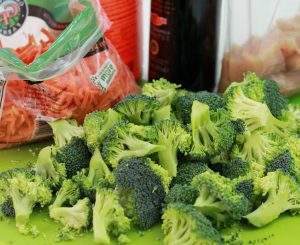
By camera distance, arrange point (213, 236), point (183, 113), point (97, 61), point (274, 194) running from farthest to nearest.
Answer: point (97, 61) < point (183, 113) < point (274, 194) < point (213, 236)

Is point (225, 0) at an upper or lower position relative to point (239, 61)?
upper

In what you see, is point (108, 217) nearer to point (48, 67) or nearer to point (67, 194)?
point (67, 194)

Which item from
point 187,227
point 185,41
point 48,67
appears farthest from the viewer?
point 185,41

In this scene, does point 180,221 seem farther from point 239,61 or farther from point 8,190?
point 239,61

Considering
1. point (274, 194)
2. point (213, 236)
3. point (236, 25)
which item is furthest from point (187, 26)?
point (213, 236)

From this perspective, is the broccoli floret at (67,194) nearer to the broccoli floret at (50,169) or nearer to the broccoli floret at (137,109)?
the broccoli floret at (50,169)

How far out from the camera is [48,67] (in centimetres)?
122

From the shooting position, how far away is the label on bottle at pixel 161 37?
54.6 inches

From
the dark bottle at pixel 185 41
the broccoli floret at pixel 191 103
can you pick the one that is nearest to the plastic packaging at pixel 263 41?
the dark bottle at pixel 185 41

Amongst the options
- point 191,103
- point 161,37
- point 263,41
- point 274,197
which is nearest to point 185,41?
point 161,37

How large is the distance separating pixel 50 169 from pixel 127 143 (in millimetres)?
140

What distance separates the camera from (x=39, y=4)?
124 cm

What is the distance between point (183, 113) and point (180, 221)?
295 millimetres

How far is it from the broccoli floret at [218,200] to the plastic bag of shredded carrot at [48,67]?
38cm
